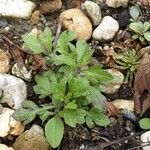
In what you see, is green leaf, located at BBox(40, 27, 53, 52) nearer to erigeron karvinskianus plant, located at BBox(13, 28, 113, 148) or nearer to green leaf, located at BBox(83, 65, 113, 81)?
erigeron karvinskianus plant, located at BBox(13, 28, 113, 148)

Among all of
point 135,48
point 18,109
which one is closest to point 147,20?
point 135,48

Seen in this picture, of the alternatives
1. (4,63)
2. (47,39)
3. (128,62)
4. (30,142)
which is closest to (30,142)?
(30,142)

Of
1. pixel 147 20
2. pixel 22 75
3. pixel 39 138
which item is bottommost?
pixel 39 138

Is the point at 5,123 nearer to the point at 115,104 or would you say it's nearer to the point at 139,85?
the point at 115,104

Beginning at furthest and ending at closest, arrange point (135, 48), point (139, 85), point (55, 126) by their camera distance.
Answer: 1. point (135, 48)
2. point (139, 85)
3. point (55, 126)

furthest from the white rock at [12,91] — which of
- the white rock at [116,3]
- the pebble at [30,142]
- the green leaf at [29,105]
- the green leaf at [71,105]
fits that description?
the white rock at [116,3]

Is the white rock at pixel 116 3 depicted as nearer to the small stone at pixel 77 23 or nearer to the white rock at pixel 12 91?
the small stone at pixel 77 23

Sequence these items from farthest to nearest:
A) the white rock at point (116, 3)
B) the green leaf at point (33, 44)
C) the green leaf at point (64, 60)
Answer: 1. the white rock at point (116, 3)
2. the green leaf at point (33, 44)
3. the green leaf at point (64, 60)

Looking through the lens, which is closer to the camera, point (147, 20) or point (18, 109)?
point (18, 109)

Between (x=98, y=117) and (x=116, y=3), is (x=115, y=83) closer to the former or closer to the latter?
(x=98, y=117)
